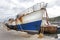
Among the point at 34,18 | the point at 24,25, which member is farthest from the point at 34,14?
the point at 24,25

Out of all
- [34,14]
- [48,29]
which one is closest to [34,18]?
[34,14]

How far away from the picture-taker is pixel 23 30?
41.3m

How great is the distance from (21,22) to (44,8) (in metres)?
5.36

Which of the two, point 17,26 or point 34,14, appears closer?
point 34,14

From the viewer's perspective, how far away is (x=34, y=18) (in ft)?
128

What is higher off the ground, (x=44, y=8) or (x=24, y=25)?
(x=44, y=8)

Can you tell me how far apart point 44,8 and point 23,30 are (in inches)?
242

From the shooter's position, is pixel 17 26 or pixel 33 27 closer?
pixel 33 27

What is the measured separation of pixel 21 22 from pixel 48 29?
17.5 ft

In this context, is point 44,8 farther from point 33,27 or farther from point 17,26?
point 17,26

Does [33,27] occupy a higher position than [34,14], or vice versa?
[34,14]

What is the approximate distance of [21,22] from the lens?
40938 millimetres

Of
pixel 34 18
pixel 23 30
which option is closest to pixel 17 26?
pixel 23 30

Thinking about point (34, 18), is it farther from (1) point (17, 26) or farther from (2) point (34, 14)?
(1) point (17, 26)
